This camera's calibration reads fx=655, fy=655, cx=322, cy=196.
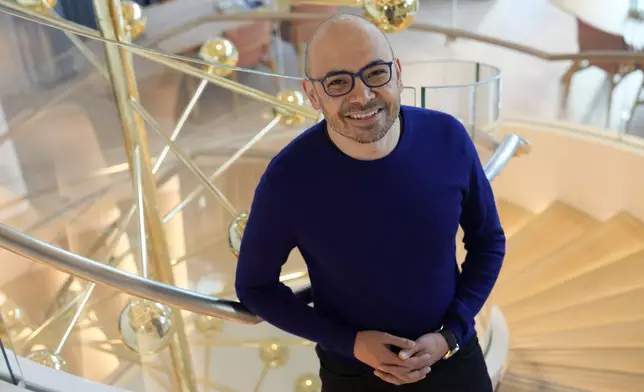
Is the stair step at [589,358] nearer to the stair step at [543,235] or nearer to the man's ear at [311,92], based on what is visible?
the stair step at [543,235]

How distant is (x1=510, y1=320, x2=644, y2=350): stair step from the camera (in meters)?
3.42

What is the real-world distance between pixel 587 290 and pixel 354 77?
11.2 feet

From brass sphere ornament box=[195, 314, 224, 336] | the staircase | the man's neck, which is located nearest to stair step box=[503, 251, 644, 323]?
the staircase

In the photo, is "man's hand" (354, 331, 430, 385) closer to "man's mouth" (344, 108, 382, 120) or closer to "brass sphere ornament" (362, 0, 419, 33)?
"man's mouth" (344, 108, 382, 120)

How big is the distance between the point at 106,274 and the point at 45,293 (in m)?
2.44

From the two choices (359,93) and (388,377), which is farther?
(388,377)

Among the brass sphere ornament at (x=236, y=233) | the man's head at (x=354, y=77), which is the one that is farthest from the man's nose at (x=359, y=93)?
the brass sphere ornament at (x=236, y=233)

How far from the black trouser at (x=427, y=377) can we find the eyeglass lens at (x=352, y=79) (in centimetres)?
55

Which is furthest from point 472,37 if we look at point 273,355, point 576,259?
point 273,355

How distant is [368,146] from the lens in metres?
1.06

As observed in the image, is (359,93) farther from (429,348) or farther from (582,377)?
(582,377)

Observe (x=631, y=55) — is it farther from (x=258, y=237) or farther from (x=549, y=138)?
Answer: (x=258, y=237)

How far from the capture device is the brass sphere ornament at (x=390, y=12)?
166 cm

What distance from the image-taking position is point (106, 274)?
1.32 meters
